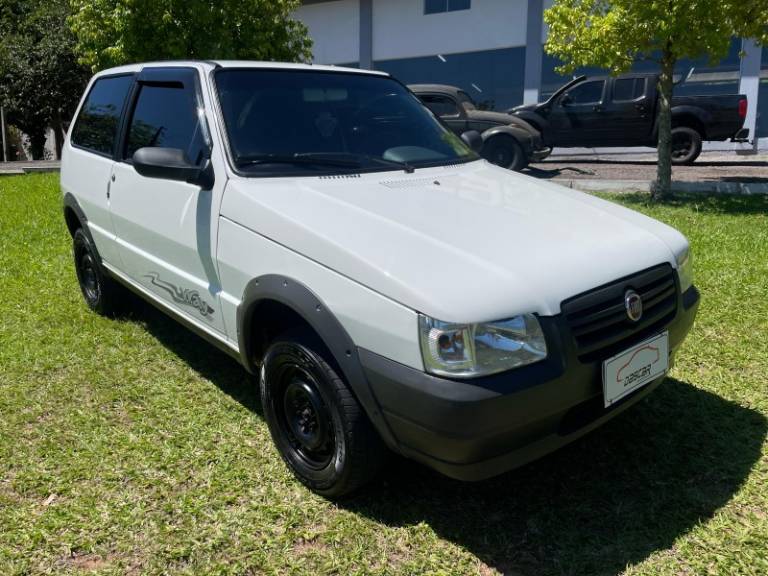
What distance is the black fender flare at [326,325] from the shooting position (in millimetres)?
2312

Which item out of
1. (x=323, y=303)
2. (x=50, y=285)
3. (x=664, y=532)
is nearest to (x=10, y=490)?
(x=323, y=303)

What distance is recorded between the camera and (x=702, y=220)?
766 cm

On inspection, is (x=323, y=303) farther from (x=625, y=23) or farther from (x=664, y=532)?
(x=625, y=23)

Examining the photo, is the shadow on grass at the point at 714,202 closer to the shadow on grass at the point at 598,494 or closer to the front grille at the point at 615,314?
the shadow on grass at the point at 598,494

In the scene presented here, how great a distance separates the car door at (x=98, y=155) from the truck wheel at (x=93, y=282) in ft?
0.73

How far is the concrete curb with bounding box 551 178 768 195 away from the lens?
9.82 metres

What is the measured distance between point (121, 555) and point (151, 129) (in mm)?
2360

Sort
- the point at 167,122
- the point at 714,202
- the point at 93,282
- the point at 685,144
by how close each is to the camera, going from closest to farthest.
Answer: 1. the point at 167,122
2. the point at 93,282
3. the point at 714,202
4. the point at 685,144

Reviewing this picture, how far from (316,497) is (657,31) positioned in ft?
25.3

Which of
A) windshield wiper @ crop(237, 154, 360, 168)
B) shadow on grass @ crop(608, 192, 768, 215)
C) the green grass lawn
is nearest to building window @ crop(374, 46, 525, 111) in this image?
shadow on grass @ crop(608, 192, 768, 215)

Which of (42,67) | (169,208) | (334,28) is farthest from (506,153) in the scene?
(42,67)

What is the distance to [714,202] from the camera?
8.84 meters

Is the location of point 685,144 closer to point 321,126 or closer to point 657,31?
point 657,31

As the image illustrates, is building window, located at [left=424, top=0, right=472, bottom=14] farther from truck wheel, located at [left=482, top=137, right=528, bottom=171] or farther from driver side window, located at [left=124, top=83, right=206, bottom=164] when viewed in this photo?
driver side window, located at [left=124, top=83, right=206, bottom=164]
